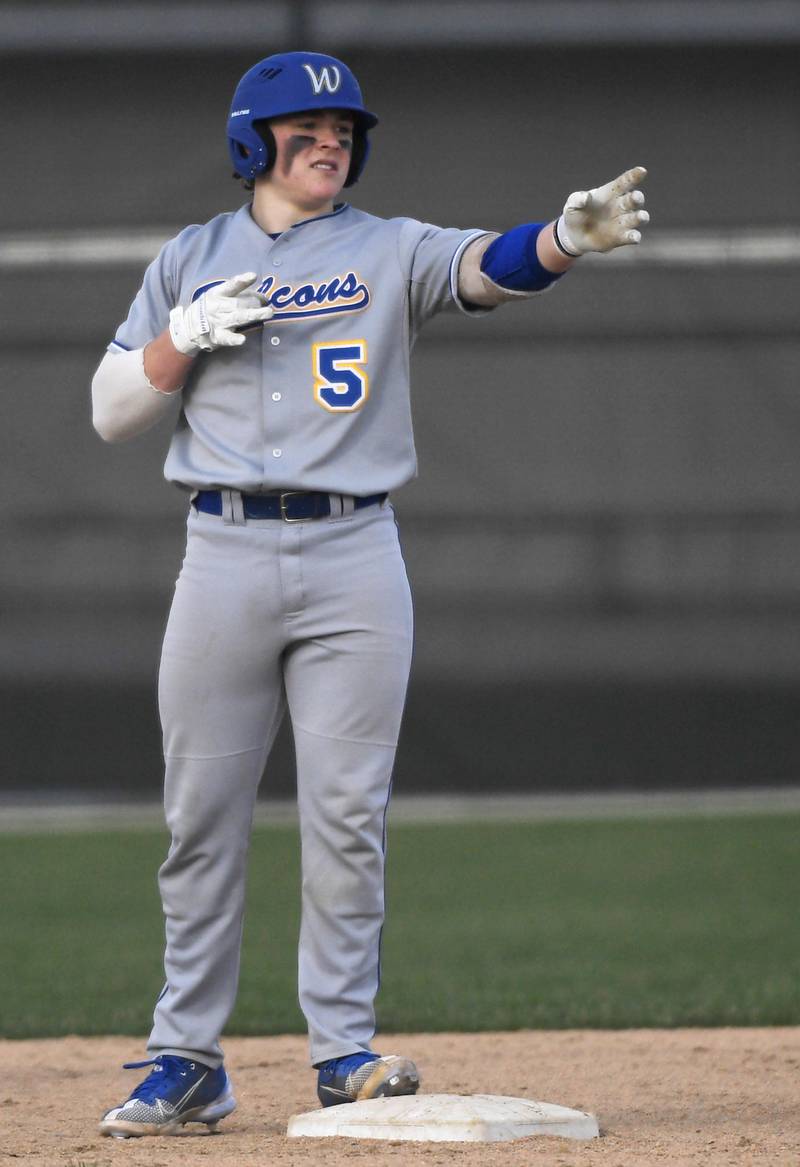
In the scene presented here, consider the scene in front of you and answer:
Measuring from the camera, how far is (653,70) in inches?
267

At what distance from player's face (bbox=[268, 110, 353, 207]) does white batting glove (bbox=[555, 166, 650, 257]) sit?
0.39 meters

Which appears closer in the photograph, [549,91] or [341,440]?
[341,440]

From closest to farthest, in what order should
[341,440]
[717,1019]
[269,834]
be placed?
[341,440], [717,1019], [269,834]

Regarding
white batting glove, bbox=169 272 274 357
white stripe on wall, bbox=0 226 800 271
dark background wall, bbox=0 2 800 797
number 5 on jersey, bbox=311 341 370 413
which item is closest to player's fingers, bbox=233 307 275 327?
white batting glove, bbox=169 272 274 357

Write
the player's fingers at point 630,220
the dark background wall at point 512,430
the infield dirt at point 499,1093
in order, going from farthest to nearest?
1. the dark background wall at point 512,430
2. the player's fingers at point 630,220
3. the infield dirt at point 499,1093

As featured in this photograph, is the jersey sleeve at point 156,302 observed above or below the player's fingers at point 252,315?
above

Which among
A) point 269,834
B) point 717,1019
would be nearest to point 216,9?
point 269,834

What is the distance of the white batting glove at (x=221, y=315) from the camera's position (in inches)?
93.7

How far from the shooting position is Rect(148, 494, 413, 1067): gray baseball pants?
2457 mm

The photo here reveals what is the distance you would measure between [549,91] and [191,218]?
56.8 inches

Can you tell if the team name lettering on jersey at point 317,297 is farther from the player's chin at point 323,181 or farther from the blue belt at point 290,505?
the blue belt at point 290,505

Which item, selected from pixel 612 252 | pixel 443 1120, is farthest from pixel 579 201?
pixel 612 252

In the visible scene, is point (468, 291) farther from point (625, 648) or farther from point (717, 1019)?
point (625, 648)

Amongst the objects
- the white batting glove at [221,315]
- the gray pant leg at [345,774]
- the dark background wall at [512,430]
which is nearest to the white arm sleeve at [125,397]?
the white batting glove at [221,315]
